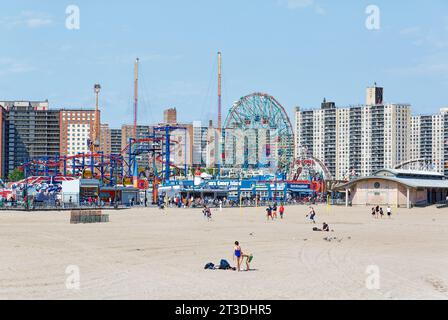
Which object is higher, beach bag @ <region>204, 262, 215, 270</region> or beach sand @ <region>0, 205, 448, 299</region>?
beach bag @ <region>204, 262, 215, 270</region>

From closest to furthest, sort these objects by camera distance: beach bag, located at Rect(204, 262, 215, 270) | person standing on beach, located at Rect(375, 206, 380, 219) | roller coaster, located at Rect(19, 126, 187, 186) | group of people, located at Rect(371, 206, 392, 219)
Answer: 1. beach bag, located at Rect(204, 262, 215, 270)
2. group of people, located at Rect(371, 206, 392, 219)
3. person standing on beach, located at Rect(375, 206, 380, 219)
4. roller coaster, located at Rect(19, 126, 187, 186)

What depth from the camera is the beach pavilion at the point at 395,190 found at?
86.2 m

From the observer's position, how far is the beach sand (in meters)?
20.1

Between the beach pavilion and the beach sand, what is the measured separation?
41.4m

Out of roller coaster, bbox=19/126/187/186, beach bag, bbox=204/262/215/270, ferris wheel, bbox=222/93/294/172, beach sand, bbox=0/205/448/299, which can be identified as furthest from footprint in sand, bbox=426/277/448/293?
ferris wheel, bbox=222/93/294/172

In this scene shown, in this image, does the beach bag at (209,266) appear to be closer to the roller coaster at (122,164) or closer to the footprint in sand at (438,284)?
the footprint in sand at (438,284)

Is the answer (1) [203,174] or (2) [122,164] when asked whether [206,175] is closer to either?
(1) [203,174]

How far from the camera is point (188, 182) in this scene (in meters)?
119

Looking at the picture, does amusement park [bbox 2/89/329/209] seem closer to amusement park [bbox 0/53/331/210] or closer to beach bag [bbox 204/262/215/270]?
amusement park [bbox 0/53/331/210]

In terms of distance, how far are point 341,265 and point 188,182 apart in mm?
93531

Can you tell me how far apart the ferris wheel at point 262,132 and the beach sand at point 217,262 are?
9648 centimetres

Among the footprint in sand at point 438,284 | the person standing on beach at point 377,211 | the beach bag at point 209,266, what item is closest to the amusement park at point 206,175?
the person standing on beach at point 377,211
